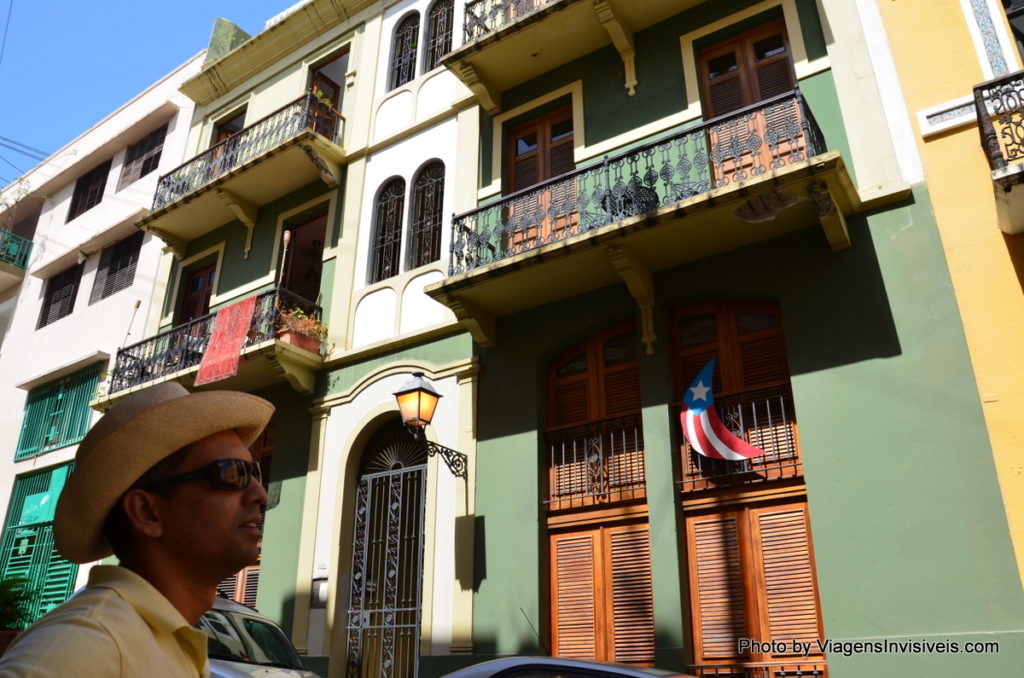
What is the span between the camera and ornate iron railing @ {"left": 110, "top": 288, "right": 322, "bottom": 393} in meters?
12.8

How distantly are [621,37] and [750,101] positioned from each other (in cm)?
215

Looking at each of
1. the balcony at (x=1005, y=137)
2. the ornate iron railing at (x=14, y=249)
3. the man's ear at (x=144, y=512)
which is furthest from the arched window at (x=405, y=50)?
the ornate iron railing at (x=14, y=249)

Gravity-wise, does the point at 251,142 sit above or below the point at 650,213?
above

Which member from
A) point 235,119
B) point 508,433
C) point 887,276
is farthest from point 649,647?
point 235,119

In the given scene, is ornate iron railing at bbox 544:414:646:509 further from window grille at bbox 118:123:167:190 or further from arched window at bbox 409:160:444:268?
window grille at bbox 118:123:167:190

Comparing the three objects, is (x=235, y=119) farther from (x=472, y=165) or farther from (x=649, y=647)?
(x=649, y=647)

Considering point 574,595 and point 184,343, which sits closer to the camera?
point 574,595

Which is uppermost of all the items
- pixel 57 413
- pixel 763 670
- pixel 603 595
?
pixel 57 413

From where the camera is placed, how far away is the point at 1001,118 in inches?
305

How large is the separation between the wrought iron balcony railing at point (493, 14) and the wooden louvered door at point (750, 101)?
2.90 m

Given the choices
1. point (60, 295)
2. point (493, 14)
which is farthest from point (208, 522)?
point (60, 295)

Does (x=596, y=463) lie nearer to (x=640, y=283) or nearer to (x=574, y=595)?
(x=574, y=595)

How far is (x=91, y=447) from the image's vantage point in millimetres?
1681

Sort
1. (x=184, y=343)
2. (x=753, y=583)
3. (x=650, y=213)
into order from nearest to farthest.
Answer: (x=753, y=583) → (x=650, y=213) → (x=184, y=343)
